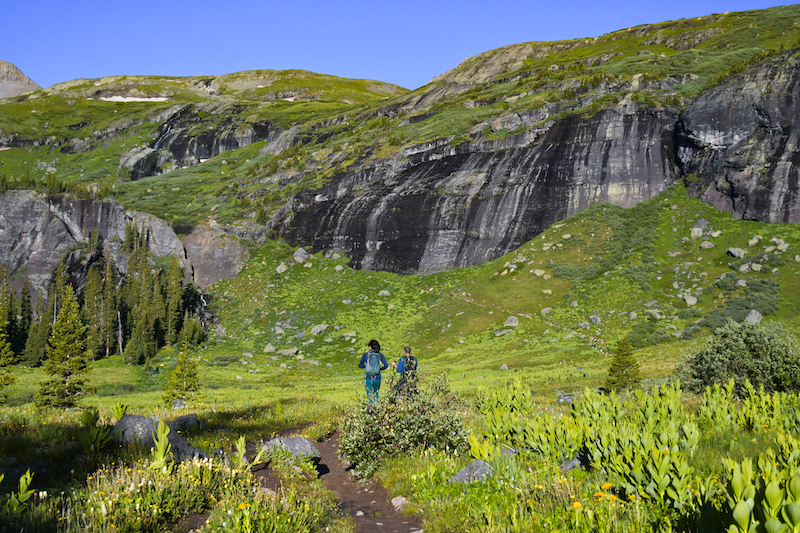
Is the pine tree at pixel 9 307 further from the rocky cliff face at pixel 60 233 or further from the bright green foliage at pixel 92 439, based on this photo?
the bright green foliage at pixel 92 439

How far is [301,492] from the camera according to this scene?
8.00 m

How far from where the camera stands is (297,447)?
980cm

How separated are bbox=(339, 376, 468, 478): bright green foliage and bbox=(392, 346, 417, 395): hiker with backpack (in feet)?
1.42

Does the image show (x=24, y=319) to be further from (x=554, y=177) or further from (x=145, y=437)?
(x=554, y=177)

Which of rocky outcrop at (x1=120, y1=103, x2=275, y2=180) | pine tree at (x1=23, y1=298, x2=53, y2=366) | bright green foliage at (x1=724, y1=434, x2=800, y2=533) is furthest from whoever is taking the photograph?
rocky outcrop at (x1=120, y1=103, x2=275, y2=180)

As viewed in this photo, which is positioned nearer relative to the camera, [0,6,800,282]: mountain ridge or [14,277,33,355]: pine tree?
[0,6,800,282]: mountain ridge

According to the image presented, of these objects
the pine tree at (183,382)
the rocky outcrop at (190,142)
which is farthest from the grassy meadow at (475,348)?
the rocky outcrop at (190,142)

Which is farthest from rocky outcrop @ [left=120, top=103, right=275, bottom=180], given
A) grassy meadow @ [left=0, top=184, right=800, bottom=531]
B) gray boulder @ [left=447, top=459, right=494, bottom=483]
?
gray boulder @ [left=447, top=459, right=494, bottom=483]

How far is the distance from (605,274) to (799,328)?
15.8 metres

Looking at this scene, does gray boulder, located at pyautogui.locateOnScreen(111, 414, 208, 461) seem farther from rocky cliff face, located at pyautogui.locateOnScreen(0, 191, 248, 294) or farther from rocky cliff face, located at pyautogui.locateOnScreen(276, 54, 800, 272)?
rocky cliff face, located at pyautogui.locateOnScreen(0, 191, 248, 294)

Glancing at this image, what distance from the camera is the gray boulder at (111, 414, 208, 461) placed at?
8212mm

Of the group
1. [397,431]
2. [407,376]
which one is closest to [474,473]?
[397,431]

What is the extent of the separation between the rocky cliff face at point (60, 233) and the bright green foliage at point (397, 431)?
5831 cm

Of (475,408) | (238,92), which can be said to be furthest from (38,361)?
(238,92)
